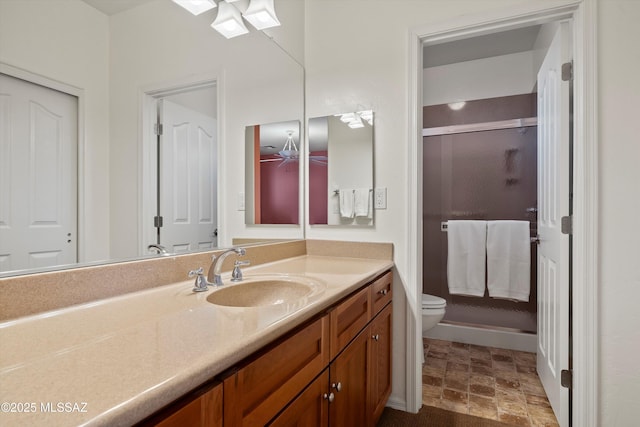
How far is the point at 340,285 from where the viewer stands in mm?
1186

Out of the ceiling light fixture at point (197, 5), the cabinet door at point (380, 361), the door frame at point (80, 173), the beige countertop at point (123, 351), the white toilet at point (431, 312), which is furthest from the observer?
the white toilet at point (431, 312)

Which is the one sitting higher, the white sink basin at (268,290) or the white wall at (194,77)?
the white wall at (194,77)

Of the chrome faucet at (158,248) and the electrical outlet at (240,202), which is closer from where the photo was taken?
the chrome faucet at (158,248)

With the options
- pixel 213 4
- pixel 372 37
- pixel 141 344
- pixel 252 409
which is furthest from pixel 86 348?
pixel 372 37

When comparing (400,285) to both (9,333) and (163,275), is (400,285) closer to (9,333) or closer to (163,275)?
(163,275)

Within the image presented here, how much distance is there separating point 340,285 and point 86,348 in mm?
753

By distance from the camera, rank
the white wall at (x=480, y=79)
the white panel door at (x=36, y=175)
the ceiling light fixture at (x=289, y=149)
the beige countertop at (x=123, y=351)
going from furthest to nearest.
A: the white wall at (x=480, y=79), the ceiling light fixture at (x=289, y=149), the white panel door at (x=36, y=175), the beige countertop at (x=123, y=351)

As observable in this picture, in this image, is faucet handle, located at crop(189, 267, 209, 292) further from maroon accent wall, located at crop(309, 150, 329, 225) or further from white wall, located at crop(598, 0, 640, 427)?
white wall, located at crop(598, 0, 640, 427)

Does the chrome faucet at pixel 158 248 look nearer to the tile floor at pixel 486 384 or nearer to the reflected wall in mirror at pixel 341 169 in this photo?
the reflected wall in mirror at pixel 341 169

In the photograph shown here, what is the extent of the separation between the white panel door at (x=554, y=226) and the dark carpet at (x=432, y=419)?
382 millimetres

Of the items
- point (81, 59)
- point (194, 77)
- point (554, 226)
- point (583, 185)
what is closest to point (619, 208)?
point (583, 185)

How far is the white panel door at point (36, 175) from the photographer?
76 centimetres

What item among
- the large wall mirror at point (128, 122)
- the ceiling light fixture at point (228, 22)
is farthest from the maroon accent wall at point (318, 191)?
the ceiling light fixture at point (228, 22)

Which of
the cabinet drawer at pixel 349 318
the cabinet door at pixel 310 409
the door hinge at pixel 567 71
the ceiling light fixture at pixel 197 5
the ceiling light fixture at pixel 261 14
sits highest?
the ceiling light fixture at pixel 261 14
